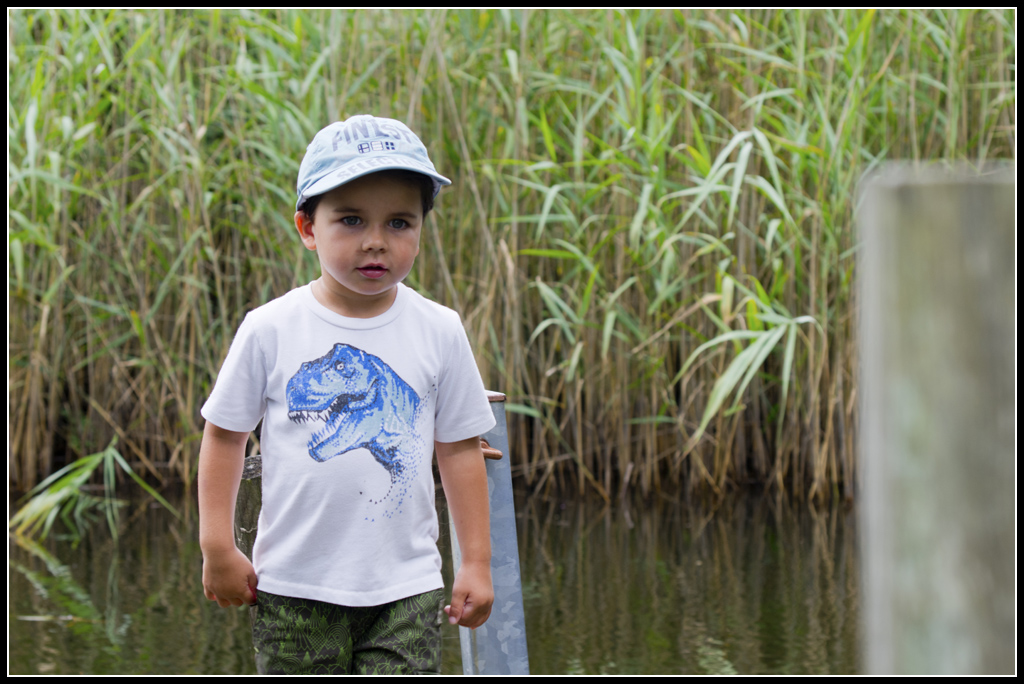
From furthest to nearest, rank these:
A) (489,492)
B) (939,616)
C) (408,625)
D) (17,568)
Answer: (17,568) < (489,492) < (408,625) < (939,616)

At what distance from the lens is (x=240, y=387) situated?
109 centimetres

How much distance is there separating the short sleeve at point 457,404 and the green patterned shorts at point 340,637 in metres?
0.18

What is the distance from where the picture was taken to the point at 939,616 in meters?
0.67

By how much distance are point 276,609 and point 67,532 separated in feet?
7.64

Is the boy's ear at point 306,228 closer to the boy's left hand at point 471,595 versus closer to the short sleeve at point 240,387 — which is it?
the short sleeve at point 240,387

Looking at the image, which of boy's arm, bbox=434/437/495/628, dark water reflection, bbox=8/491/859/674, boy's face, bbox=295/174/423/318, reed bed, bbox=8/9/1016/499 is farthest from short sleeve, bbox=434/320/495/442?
reed bed, bbox=8/9/1016/499

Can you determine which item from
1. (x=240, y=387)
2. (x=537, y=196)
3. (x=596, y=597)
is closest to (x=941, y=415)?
(x=240, y=387)

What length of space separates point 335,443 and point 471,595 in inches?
8.9

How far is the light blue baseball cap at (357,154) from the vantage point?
107 cm

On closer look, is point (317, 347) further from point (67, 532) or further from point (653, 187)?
point (67, 532)

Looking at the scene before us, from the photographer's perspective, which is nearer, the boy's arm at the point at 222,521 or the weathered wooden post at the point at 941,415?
the weathered wooden post at the point at 941,415

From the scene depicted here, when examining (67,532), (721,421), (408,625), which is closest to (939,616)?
(408,625)

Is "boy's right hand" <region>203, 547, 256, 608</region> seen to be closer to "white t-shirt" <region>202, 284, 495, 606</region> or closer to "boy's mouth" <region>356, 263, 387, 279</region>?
"white t-shirt" <region>202, 284, 495, 606</region>

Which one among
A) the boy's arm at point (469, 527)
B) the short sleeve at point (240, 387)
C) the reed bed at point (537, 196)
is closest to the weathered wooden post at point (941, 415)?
the boy's arm at point (469, 527)
